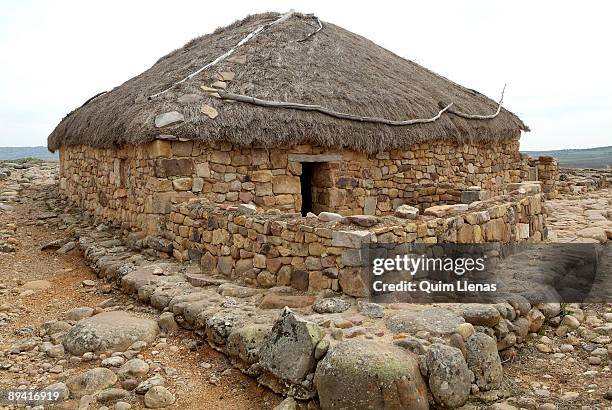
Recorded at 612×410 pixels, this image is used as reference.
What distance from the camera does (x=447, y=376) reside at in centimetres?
362

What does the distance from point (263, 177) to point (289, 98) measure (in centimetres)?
135

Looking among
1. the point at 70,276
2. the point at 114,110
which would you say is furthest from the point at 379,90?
the point at 70,276

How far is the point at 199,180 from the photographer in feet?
25.1

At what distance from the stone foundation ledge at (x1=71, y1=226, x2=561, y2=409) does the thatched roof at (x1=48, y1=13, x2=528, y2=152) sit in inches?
119

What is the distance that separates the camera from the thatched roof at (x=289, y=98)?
773 centimetres

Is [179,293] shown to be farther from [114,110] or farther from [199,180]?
[114,110]

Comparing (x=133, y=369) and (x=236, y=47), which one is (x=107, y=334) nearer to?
(x=133, y=369)

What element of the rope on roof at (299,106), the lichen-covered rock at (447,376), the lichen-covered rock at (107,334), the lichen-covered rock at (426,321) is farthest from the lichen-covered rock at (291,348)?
the rope on roof at (299,106)

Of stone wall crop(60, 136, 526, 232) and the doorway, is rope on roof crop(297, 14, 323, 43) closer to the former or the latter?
the doorway

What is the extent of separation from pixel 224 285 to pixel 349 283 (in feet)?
5.09

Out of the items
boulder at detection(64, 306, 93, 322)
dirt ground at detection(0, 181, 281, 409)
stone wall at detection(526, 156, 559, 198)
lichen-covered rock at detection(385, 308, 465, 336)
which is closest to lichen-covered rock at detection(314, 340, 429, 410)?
lichen-covered rock at detection(385, 308, 465, 336)

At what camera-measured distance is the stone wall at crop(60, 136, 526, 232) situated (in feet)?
24.9

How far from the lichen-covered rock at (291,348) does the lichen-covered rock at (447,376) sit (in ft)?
2.81

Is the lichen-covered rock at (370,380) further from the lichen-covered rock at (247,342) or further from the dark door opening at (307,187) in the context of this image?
the dark door opening at (307,187)
